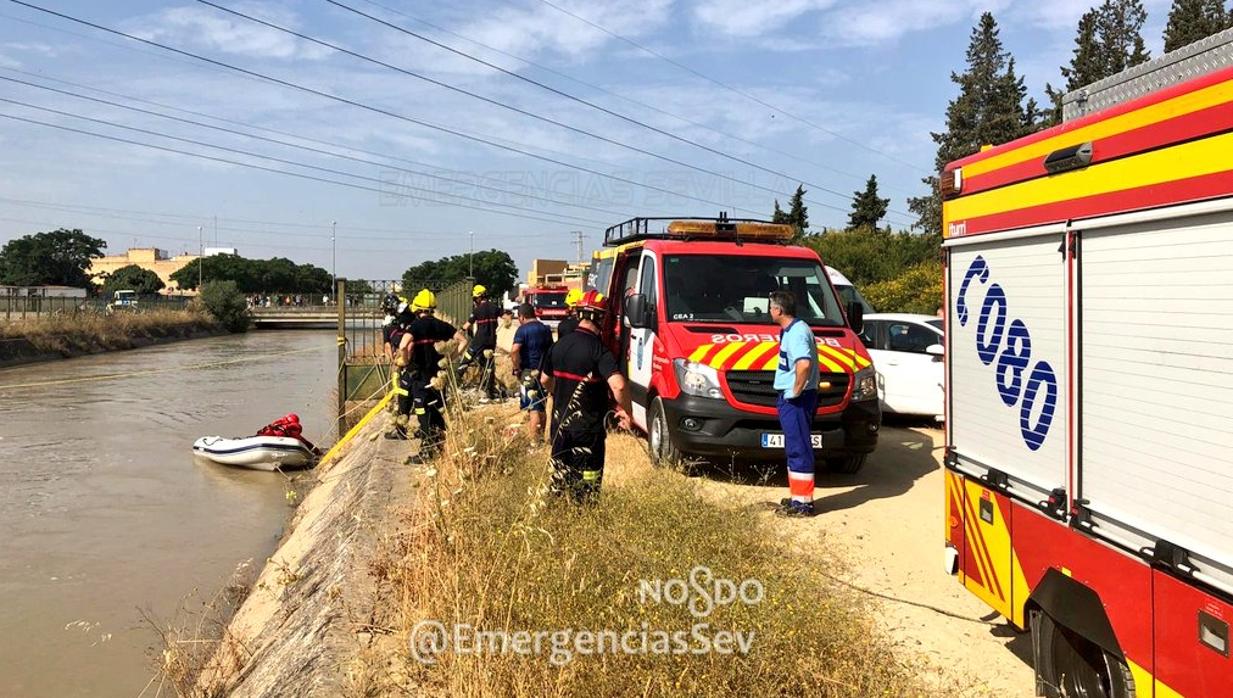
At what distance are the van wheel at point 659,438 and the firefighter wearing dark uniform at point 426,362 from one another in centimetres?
201

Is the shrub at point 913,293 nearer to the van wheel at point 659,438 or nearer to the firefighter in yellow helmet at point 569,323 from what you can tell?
the van wheel at point 659,438

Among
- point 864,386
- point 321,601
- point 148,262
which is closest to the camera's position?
point 321,601

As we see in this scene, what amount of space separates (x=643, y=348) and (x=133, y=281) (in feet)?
399

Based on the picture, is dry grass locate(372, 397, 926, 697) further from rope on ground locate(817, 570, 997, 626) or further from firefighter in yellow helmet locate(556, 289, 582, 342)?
firefighter in yellow helmet locate(556, 289, 582, 342)

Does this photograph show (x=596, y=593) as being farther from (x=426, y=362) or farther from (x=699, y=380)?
(x=426, y=362)

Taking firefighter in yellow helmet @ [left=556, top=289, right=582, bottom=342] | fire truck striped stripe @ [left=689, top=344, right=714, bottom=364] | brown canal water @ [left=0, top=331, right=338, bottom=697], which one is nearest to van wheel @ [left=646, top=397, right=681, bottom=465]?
fire truck striped stripe @ [left=689, top=344, right=714, bottom=364]

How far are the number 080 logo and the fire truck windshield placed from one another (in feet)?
12.3

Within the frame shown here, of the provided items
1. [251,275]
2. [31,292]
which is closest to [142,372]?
[31,292]

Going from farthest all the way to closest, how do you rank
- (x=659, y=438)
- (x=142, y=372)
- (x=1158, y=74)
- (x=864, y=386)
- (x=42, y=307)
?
1. (x=42, y=307)
2. (x=142, y=372)
3. (x=659, y=438)
4. (x=864, y=386)
5. (x=1158, y=74)

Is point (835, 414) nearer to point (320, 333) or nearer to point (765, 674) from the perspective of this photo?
point (765, 674)

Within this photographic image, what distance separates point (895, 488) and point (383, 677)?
17.9ft

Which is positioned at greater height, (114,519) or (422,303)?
(422,303)

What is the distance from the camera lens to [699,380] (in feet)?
24.1

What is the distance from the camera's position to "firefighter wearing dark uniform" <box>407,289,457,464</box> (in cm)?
804
